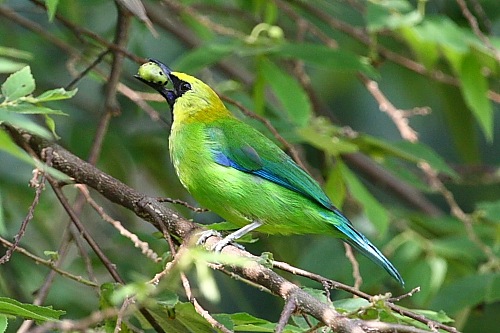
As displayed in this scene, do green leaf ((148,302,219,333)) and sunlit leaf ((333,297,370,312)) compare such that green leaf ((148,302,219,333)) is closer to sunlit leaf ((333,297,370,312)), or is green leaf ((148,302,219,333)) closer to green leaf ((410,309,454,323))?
sunlit leaf ((333,297,370,312))

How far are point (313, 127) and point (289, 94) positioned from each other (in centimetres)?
20

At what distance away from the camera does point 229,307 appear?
5598 mm

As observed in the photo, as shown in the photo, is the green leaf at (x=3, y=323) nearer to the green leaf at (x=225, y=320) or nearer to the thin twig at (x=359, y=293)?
the green leaf at (x=225, y=320)

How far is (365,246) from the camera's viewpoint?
3064mm

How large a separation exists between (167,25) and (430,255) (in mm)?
1890

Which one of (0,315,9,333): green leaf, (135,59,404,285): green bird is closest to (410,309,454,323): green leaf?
(135,59,404,285): green bird

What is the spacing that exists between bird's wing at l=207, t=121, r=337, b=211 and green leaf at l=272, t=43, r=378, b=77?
1.89 ft

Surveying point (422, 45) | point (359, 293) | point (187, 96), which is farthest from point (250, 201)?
point (422, 45)

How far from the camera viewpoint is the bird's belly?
3.17 metres

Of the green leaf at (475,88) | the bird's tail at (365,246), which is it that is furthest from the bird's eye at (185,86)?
the green leaf at (475,88)

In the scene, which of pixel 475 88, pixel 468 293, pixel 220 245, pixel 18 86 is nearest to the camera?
pixel 18 86

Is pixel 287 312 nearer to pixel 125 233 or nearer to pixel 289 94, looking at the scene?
pixel 125 233

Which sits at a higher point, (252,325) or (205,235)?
(205,235)

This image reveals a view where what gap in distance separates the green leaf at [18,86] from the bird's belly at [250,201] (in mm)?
901
